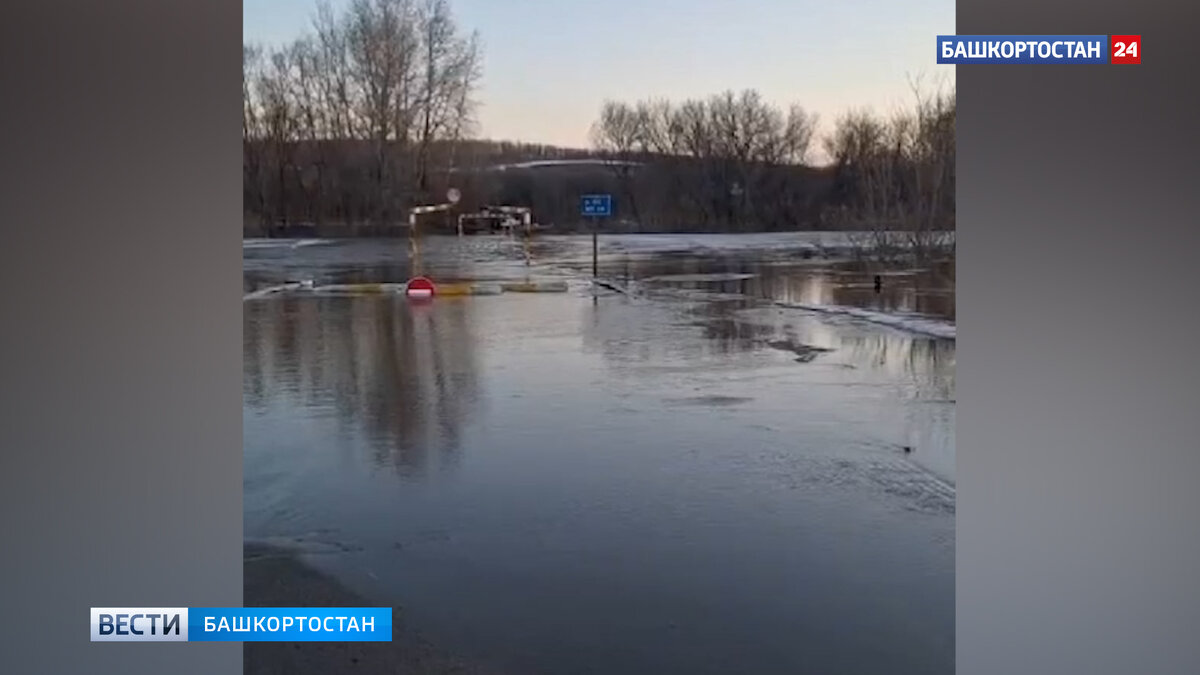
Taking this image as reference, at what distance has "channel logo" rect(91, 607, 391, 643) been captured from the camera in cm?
255

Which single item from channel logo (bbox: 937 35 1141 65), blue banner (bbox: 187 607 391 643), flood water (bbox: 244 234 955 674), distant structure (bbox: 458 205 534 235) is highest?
channel logo (bbox: 937 35 1141 65)

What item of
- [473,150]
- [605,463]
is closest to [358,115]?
[473,150]

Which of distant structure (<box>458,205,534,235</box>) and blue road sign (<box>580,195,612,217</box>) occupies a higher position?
blue road sign (<box>580,195,612,217</box>)

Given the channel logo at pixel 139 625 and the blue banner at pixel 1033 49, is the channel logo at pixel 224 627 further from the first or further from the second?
the blue banner at pixel 1033 49

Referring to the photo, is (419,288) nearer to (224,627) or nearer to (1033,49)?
(224,627)

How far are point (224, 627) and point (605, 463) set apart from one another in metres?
1.03

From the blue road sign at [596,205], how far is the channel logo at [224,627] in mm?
1291

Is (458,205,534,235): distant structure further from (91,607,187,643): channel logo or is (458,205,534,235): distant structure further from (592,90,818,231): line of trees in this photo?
(91,607,187,643): channel logo

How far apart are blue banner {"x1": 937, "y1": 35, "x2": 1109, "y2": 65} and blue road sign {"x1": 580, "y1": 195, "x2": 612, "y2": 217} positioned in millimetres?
1042

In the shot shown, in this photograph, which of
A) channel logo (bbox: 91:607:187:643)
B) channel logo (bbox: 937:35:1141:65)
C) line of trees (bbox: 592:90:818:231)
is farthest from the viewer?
line of trees (bbox: 592:90:818:231)

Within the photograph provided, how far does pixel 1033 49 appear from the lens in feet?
8.08

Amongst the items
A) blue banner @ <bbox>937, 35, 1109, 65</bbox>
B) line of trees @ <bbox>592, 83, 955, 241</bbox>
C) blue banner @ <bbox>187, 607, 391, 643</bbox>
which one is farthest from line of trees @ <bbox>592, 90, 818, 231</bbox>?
blue banner @ <bbox>187, 607, 391, 643</bbox>

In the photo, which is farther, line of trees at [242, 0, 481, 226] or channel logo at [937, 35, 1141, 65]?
line of trees at [242, 0, 481, 226]

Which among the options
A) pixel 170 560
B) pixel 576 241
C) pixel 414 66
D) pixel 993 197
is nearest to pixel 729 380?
pixel 576 241
